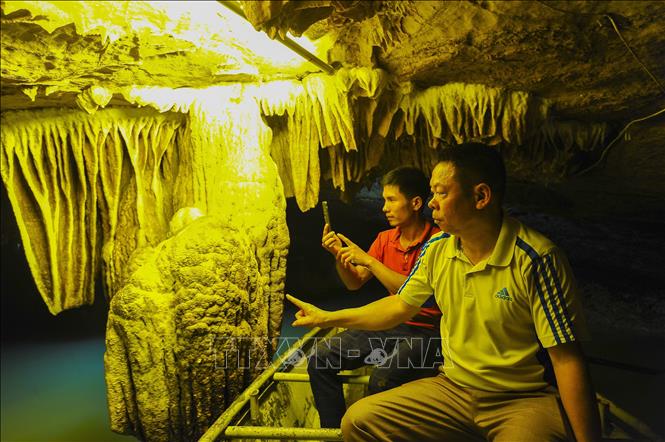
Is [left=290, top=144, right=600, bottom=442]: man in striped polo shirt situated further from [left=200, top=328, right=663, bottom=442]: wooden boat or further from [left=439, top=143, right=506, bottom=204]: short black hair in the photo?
[left=200, top=328, right=663, bottom=442]: wooden boat

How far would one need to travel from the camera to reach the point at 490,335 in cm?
192

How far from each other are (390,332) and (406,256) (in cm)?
50

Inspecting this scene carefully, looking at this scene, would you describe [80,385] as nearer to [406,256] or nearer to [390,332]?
[390,332]

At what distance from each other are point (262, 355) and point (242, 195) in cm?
118

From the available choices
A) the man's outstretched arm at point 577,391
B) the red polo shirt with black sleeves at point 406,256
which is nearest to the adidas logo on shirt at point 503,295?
the man's outstretched arm at point 577,391

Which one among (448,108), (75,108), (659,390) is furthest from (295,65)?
(659,390)

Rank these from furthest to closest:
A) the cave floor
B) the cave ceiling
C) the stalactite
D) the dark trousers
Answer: the cave floor, the stalactite, the dark trousers, the cave ceiling

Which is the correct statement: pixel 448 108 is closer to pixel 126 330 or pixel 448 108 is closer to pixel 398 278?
pixel 398 278

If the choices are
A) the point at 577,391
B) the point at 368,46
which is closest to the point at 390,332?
the point at 577,391

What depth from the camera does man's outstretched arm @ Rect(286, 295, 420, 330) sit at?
227 cm

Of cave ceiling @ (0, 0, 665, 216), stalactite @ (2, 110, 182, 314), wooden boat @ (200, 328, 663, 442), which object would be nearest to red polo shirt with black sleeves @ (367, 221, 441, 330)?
wooden boat @ (200, 328, 663, 442)

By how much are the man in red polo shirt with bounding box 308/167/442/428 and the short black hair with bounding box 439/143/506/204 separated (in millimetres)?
901

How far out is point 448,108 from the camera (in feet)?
11.4

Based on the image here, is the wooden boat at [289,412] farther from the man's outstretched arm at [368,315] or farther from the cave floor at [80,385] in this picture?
the cave floor at [80,385]
